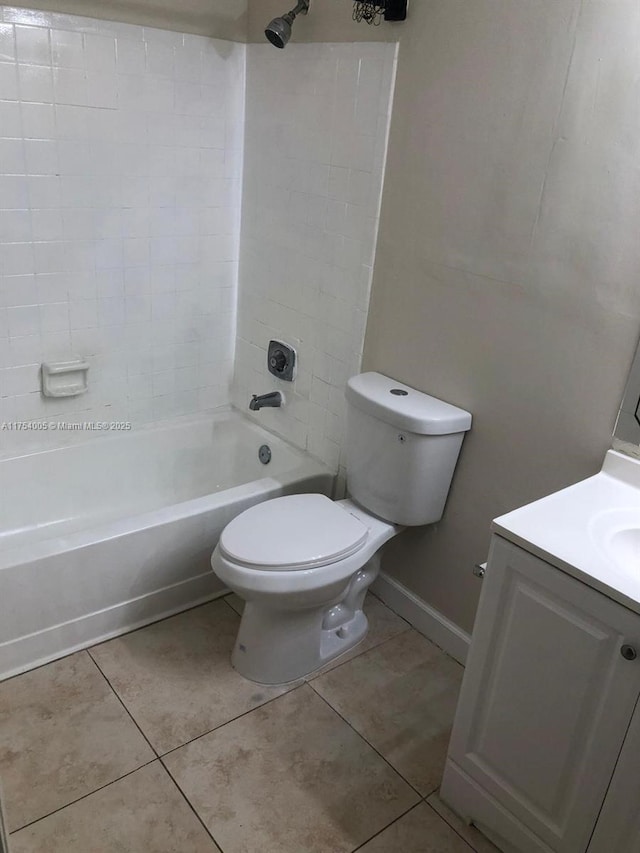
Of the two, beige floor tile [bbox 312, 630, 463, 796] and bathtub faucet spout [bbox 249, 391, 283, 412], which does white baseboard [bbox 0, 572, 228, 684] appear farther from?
bathtub faucet spout [bbox 249, 391, 283, 412]

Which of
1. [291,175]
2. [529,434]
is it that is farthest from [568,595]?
[291,175]

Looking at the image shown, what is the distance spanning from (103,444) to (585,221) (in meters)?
1.83

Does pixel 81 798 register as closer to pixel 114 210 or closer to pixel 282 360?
pixel 282 360

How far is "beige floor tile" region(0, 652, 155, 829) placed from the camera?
64.8 inches

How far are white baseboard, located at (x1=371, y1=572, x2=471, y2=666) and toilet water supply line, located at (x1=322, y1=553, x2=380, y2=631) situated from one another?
0.17 meters

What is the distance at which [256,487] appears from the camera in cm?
234

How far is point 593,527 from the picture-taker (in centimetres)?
142

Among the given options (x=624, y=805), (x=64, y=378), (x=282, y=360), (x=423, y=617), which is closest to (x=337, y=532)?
(x=423, y=617)

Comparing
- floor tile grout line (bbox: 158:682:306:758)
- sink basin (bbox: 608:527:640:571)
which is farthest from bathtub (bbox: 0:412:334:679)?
sink basin (bbox: 608:527:640:571)

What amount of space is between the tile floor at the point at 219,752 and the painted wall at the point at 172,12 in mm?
1938

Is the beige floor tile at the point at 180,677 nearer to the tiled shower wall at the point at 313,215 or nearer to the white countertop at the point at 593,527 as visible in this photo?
the tiled shower wall at the point at 313,215

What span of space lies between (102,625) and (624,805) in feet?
4.93

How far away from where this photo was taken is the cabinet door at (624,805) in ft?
4.01

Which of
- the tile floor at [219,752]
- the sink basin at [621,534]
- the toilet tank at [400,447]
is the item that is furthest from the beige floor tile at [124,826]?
the sink basin at [621,534]
